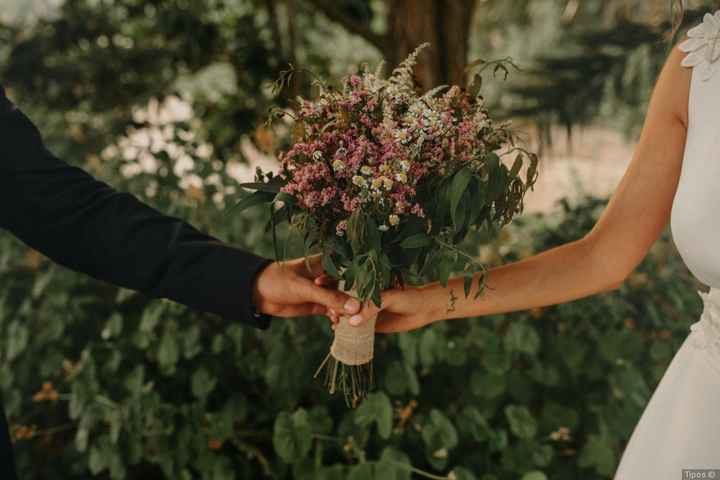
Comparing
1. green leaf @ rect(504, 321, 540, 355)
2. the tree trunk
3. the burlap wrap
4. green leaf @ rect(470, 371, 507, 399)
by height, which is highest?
the tree trunk

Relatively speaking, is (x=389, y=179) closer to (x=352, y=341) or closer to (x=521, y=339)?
(x=352, y=341)

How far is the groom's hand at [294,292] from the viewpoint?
143cm

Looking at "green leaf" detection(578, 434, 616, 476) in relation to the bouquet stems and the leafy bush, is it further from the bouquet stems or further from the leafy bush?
the bouquet stems

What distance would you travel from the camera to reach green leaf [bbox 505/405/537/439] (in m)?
2.06

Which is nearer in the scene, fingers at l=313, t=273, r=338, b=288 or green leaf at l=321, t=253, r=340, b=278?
green leaf at l=321, t=253, r=340, b=278

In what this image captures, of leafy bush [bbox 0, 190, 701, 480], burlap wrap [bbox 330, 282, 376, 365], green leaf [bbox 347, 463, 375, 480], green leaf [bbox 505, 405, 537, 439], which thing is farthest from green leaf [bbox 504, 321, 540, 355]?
burlap wrap [bbox 330, 282, 376, 365]

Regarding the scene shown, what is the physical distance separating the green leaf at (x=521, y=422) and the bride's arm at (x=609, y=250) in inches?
27.6

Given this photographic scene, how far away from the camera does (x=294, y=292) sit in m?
1.46

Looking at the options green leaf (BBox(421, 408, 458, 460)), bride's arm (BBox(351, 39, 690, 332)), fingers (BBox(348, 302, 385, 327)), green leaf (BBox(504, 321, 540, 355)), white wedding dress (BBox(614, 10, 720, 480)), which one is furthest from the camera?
green leaf (BBox(504, 321, 540, 355))

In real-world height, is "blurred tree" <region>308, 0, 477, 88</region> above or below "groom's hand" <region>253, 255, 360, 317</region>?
above

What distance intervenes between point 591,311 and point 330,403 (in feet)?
2.92

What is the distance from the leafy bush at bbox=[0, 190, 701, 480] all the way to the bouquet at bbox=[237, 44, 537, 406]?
84 centimetres

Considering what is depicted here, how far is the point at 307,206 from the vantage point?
4.12ft

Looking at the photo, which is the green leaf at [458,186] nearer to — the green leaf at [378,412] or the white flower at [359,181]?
the white flower at [359,181]
